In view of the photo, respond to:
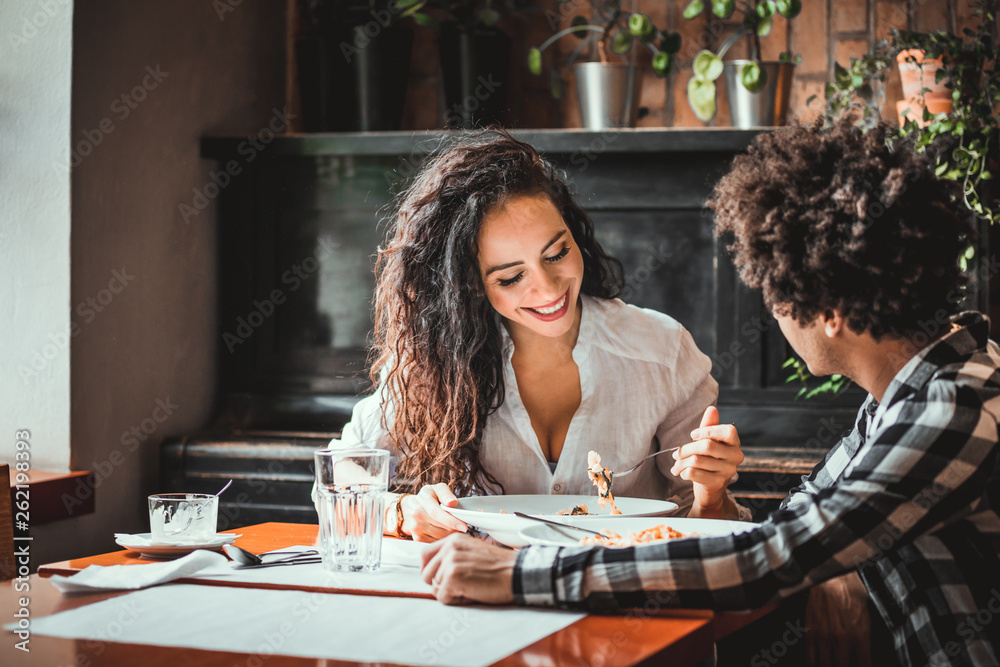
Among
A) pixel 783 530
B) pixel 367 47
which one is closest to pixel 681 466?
pixel 783 530

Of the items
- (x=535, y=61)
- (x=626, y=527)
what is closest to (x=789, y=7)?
(x=535, y=61)

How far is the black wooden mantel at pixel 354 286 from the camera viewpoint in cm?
262

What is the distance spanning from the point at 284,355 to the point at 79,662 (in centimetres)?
211

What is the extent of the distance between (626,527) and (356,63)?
201 cm

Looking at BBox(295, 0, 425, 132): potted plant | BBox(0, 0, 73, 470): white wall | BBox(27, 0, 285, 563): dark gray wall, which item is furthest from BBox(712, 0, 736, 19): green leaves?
BBox(0, 0, 73, 470): white wall

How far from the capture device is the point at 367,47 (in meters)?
2.88

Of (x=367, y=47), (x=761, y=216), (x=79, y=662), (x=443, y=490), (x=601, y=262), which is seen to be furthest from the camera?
(x=367, y=47)

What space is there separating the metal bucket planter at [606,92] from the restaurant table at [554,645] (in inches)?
72.5

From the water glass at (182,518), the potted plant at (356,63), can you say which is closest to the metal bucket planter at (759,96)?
the potted plant at (356,63)

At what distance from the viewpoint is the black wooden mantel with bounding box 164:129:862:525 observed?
8.61 feet

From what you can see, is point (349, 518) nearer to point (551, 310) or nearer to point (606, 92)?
point (551, 310)

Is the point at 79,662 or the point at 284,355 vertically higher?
the point at 284,355

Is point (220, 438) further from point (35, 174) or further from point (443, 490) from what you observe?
point (443, 490)

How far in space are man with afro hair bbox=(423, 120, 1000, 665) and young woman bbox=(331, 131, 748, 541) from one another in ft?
2.07
